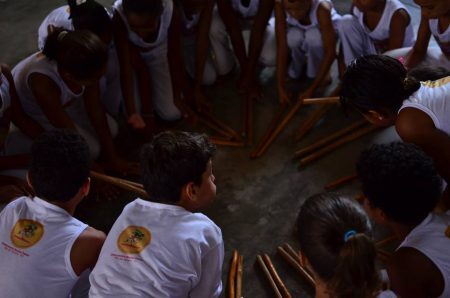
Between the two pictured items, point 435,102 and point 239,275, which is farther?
point 239,275

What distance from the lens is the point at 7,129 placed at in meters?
2.30

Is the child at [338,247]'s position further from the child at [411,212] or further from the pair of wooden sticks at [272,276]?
the pair of wooden sticks at [272,276]

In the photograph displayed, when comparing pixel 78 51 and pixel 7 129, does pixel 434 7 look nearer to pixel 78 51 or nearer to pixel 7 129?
pixel 78 51

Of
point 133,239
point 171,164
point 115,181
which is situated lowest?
point 115,181

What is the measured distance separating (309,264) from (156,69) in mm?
1779

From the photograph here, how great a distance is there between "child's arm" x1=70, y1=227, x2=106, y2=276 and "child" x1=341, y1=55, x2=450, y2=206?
100 centimetres

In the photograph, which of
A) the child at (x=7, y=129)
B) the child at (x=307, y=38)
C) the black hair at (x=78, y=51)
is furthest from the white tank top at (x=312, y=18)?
the child at (x=7, y=129)

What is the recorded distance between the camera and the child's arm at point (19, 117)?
2266 mm

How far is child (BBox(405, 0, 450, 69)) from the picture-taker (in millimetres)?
2125

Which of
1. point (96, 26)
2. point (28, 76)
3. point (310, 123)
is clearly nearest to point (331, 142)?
point (310, 123)

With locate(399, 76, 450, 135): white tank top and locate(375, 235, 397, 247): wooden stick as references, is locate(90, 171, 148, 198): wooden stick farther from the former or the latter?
locate(399, 76, 450, 135): white tank top

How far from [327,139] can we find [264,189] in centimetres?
43

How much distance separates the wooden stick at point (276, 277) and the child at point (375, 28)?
1.25 metres

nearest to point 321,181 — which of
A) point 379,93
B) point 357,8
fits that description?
point 379,93
